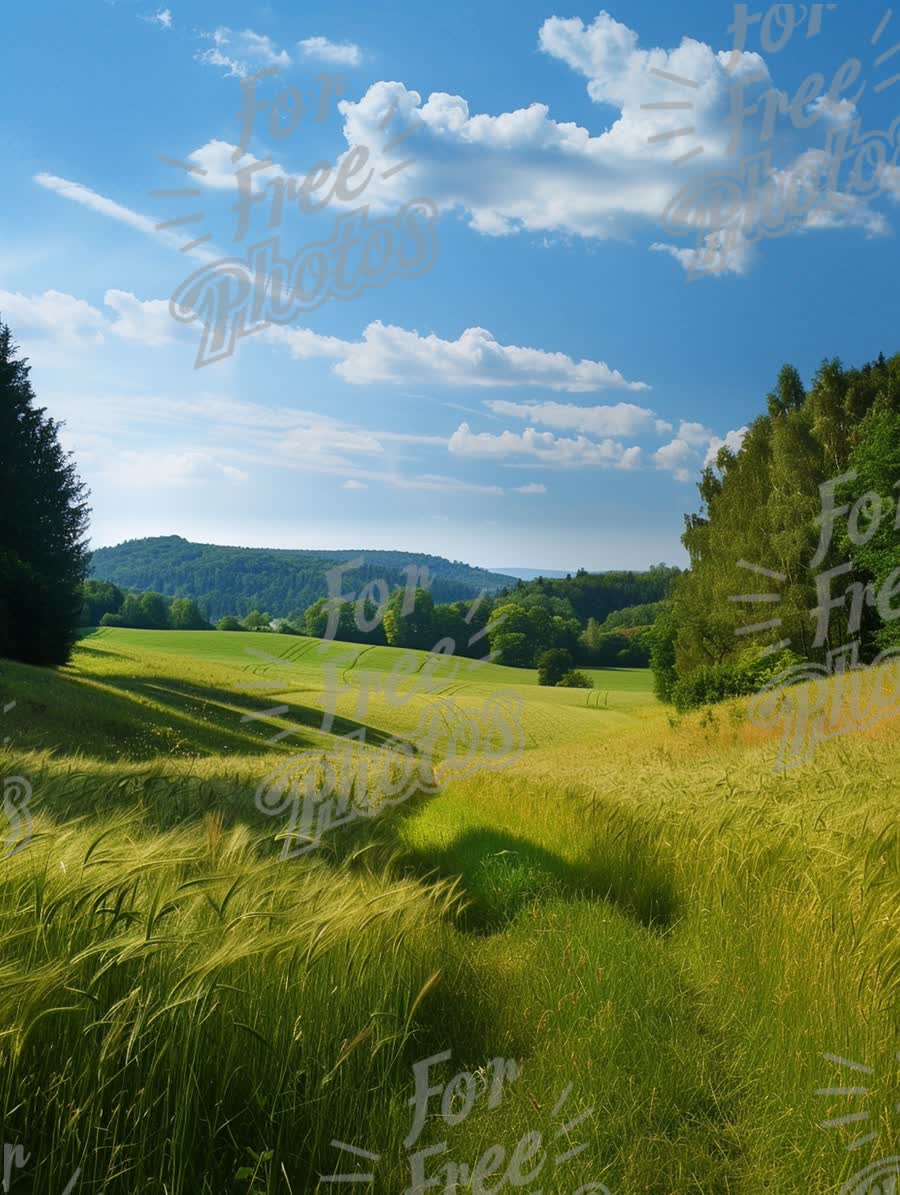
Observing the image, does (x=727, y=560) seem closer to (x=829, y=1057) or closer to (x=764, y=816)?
(x=764, y=816)

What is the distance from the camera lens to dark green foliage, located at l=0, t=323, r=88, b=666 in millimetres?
30031

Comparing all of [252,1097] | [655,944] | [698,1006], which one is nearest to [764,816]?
[655,944]

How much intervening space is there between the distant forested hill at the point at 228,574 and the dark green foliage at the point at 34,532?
102631 mm

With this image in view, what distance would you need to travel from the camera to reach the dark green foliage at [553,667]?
7719cm

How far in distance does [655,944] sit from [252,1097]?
2.31 m

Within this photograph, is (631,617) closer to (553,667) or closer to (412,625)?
(553,667)

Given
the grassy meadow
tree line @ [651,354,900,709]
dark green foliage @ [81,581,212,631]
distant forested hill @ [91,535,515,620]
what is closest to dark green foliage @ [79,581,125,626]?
dark green foliage @ [81,581,212,631]

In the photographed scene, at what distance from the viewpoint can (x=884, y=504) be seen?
30625mm

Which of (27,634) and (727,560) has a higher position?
(727,560)

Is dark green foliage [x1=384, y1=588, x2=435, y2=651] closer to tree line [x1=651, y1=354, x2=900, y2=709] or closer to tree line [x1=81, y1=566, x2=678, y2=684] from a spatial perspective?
tree line [x1=81, y1=566, x2=678, y2=684]

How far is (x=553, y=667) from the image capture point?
77875 mm

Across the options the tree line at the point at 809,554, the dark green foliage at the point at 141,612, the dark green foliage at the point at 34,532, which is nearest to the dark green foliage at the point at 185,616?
the dark green foliage at the point at 141,612

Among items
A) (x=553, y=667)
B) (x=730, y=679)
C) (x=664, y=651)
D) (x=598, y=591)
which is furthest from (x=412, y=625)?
(x=598, y=591)

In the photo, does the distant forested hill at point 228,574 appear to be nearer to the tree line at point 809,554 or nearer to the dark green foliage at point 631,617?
the dark green foliage at point 631,617
